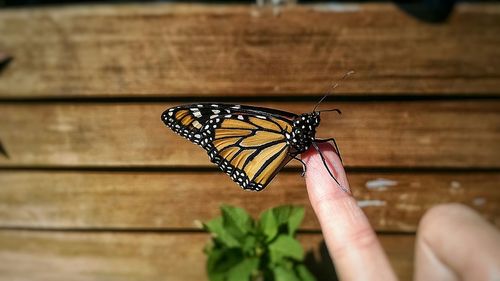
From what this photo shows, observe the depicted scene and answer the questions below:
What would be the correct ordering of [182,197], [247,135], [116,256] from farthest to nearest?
1. [116,256]
2. [182,197]
3. [247,135]

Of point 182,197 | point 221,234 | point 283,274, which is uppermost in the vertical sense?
point 182,197

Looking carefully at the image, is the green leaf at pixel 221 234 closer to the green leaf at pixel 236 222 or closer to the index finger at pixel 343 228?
the green leaf at pixel 236 222

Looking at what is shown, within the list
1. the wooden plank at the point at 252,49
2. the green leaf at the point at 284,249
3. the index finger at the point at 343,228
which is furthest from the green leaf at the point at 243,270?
the wooden plank at the point at 252,49

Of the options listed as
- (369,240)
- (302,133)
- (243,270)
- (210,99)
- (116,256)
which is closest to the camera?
(369,240)

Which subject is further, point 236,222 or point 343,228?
point 236,222

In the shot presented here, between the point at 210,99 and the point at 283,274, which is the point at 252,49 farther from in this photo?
the point at 283,274

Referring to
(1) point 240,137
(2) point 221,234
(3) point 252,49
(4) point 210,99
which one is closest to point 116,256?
(2) point 221,234

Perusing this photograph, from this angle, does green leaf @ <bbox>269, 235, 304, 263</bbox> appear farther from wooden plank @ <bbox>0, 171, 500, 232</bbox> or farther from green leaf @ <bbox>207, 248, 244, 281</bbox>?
wooden plank @ <bbox>0, 171, 500, 232</bbox>

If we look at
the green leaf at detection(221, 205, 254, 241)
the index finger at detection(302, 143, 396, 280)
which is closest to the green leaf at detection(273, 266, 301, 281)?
the green leaf at detection(221, 205, 254, 241)
